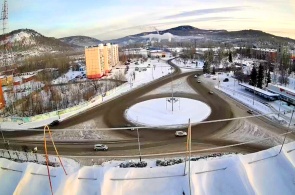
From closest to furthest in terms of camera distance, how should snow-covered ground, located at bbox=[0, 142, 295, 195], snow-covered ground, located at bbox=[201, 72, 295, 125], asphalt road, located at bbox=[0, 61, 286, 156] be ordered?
snow-covered ground, located at bbox=[0, 142, 295, 195] < asphalt road, located at bbox=[0, 61, 286, 156] < snow-covered ground, located at bbox=[201, 72, 295, 125]

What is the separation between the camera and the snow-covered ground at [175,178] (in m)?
1.99

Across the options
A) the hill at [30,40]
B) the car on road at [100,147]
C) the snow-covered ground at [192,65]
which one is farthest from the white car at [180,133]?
the hill at [30,40]

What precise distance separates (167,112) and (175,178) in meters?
9.72

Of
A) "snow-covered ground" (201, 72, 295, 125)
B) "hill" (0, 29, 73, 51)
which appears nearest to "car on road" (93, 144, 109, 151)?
"snow-covered ground" (201, 72, 295, 125)

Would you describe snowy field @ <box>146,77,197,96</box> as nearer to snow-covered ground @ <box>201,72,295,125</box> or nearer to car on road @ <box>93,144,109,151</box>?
snow-covered ground @ <box>201,72,295,125</box>

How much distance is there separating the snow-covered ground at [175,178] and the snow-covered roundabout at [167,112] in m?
7.73

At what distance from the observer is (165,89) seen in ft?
54.4

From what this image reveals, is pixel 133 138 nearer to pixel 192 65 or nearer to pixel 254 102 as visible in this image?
pixel 254 102

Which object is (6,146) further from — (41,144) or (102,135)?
(102,135)

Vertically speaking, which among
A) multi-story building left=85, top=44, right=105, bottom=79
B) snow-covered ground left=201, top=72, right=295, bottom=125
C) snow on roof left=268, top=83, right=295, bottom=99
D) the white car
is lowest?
the white car

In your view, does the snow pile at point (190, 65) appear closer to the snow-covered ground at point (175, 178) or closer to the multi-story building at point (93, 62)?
the multi-story building at point (93, 62)

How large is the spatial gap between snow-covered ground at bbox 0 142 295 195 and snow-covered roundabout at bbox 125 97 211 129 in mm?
7730

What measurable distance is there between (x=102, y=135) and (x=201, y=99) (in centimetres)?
621

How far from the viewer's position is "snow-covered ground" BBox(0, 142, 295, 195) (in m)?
1.99
